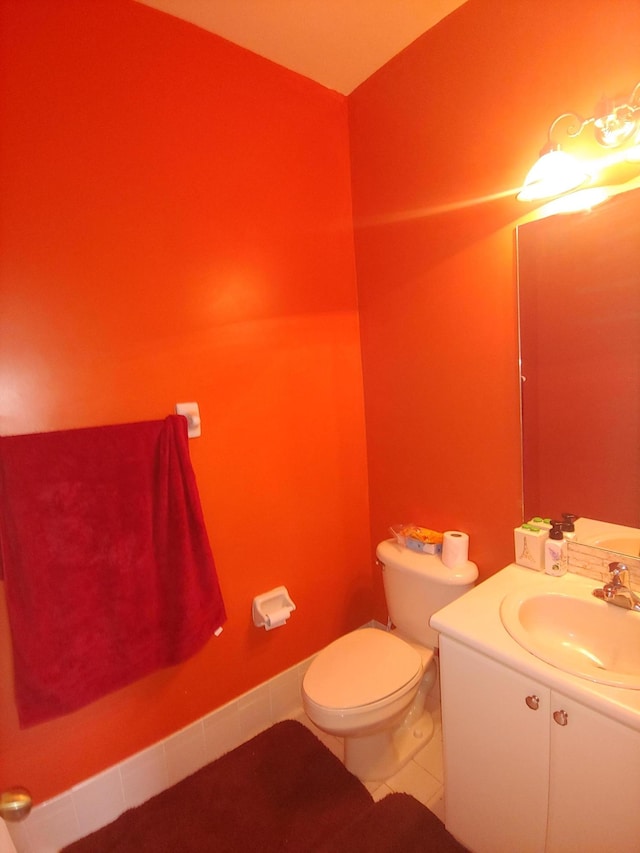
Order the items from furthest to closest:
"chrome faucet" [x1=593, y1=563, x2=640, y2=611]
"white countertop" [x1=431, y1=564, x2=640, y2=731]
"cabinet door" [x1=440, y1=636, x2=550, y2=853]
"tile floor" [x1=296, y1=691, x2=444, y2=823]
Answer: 1. "tile floor" [x1=296, y1=691, x2=444, y2=823]
2. "chrome faucet" [x1=593, y1=563, x2=640, y2=611]
3. "cabinet door" [x1=440, y1=636, x2=550, y2=853]
4. "white countertop" [x1=431, y1=564, x2=640, y2=731]

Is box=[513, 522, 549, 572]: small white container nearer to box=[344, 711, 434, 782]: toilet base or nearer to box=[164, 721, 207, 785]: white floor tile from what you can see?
box=[344, 711, 434, 782]: toilet base

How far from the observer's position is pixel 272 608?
5.85 feet

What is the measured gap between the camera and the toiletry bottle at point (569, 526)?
4.49 feet

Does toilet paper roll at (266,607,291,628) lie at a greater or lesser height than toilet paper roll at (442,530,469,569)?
lesser

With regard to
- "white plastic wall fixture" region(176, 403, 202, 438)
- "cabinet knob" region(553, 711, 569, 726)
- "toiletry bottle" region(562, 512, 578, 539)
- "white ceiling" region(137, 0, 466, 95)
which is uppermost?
"white ceiling" region(137, 0, 466, 95)

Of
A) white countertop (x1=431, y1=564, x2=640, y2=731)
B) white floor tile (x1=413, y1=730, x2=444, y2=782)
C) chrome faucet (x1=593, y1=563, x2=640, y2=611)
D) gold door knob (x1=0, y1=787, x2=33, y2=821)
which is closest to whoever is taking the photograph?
gold door knob (x1=0, y1=787, x2=33, y2=821)

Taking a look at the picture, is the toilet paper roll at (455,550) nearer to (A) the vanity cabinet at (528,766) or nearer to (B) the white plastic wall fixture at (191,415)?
(A) the vanity cabinet at (528,766)

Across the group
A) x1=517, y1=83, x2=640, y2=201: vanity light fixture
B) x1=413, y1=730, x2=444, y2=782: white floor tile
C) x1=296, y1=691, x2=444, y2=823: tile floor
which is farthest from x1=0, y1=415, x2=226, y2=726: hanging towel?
x1=517, y1=83, x2=640, y2=201: vanity light fixture

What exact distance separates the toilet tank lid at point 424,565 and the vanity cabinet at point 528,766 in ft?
1.33

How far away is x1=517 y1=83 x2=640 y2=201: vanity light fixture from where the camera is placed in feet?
3.59

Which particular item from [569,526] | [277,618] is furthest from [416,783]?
[569,526]

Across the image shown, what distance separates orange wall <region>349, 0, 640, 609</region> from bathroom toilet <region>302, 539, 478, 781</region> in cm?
22

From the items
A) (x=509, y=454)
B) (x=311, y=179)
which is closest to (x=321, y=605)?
(x=509, y=454)

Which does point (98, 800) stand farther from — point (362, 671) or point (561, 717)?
point (561, 717)
